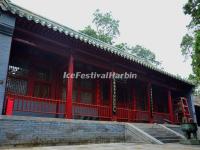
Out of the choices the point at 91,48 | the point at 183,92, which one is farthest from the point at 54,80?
the point at 183,92

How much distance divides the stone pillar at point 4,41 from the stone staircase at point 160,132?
6038mm

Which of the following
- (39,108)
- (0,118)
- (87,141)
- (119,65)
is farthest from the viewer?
(119,65)

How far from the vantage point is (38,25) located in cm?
721

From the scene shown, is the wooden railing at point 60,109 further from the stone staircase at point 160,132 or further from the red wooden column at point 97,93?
the stone staircase at point 160,132

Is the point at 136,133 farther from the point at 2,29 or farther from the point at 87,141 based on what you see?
Answer: the point at 2,29

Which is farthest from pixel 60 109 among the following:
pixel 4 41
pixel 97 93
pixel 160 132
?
pixel 160 132

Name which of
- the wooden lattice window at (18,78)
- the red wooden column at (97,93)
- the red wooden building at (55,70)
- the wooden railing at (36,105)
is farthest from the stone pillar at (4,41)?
the red wooden column at (97,93)

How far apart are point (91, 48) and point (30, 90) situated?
9.97ft

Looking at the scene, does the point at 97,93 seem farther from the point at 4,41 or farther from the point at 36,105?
the point at 4,41

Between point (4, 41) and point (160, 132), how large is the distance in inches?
309

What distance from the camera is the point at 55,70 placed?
9.92 meters

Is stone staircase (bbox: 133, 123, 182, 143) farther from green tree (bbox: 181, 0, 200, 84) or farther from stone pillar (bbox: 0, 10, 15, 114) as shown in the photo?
stone pillar (bbox: 0, 10, 15, 114)

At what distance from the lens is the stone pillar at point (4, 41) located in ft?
20.9

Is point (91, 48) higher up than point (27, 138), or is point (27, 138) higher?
point (91, 48)
